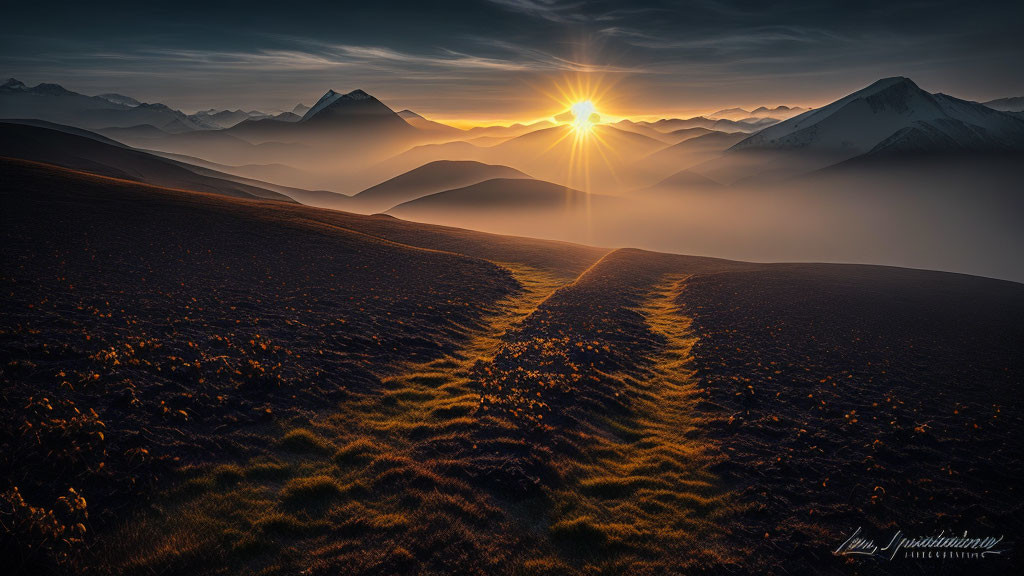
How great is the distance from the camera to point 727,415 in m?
21.7

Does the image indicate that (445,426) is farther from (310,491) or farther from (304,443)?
(310,491)

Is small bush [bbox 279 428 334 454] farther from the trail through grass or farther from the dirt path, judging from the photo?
the dirt path

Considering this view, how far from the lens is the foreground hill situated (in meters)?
11.9

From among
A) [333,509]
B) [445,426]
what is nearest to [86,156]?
[445,426]

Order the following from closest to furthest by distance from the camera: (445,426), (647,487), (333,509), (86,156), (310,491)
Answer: (333,509) → (310,491) → (647,487) → (445,426) → (86,156)

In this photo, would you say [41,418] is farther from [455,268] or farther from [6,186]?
[6,186]

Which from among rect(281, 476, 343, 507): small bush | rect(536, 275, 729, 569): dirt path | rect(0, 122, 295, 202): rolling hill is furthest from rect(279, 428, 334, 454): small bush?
rect(0, 122, 295, 202): rolling hill

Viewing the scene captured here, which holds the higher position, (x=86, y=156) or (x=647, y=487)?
(x=86, y=156)

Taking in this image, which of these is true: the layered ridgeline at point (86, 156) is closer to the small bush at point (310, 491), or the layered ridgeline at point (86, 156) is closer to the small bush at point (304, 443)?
the small bush at point (304, 443)

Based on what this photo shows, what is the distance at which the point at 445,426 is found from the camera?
61.3 ft

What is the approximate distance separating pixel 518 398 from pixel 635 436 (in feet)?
18.0

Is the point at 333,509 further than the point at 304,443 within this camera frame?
No

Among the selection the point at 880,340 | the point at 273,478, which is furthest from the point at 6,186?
the point at 880,340

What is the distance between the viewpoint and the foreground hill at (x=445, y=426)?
11.9m
